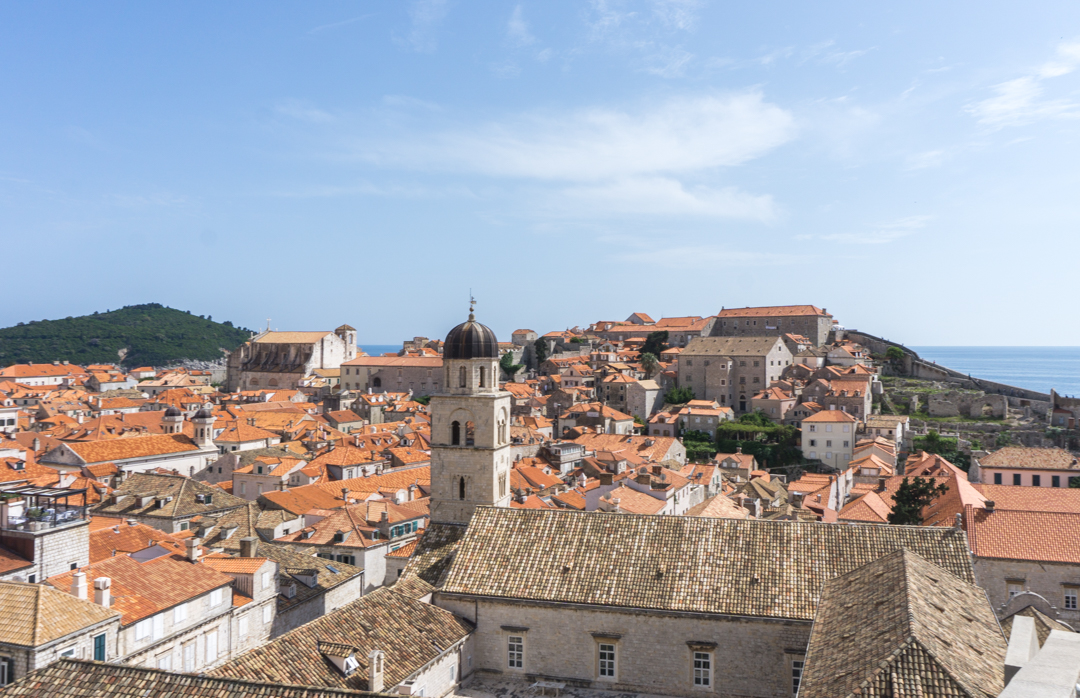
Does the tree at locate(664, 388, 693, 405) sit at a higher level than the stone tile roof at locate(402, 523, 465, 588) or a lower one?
higher

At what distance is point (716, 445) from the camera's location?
78.3m

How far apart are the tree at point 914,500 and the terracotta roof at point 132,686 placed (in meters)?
27.7

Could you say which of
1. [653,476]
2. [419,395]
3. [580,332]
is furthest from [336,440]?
[580,332]

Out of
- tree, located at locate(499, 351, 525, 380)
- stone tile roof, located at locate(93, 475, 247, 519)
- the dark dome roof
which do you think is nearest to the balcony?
the dark dome roof

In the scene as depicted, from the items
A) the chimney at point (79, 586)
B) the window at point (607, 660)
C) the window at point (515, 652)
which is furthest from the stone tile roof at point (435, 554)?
the chimney at point (79, 586)

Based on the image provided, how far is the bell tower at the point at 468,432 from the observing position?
24.0 meters

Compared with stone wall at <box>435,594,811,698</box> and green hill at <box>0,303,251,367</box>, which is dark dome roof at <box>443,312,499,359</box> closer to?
stone wall at <box>435,594,811,698</box>

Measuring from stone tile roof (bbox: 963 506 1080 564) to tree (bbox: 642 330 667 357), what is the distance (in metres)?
85.8

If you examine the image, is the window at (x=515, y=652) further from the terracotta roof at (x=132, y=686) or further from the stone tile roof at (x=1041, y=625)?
the stone tile roof at (x=1041, y=625)

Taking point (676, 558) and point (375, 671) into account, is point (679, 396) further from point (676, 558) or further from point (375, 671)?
point (375, 671)

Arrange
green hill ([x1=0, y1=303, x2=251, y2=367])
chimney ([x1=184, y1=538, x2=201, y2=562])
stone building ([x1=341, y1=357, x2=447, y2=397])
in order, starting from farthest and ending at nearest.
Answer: green hill ([x1=0, y1=303, x2=251, y2=367]) < stone building ([x1=341, y1=357, x2=447, y2=397]) < chimney ([x1=184, y1=538, x2=201, y2=562])

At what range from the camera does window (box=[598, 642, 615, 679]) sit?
59.6 feet

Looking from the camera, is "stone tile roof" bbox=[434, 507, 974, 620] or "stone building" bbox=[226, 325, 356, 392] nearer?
"stone tile roof" bbox=[434, 507, 974, 620]

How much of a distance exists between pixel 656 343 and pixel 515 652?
97.9 metres
